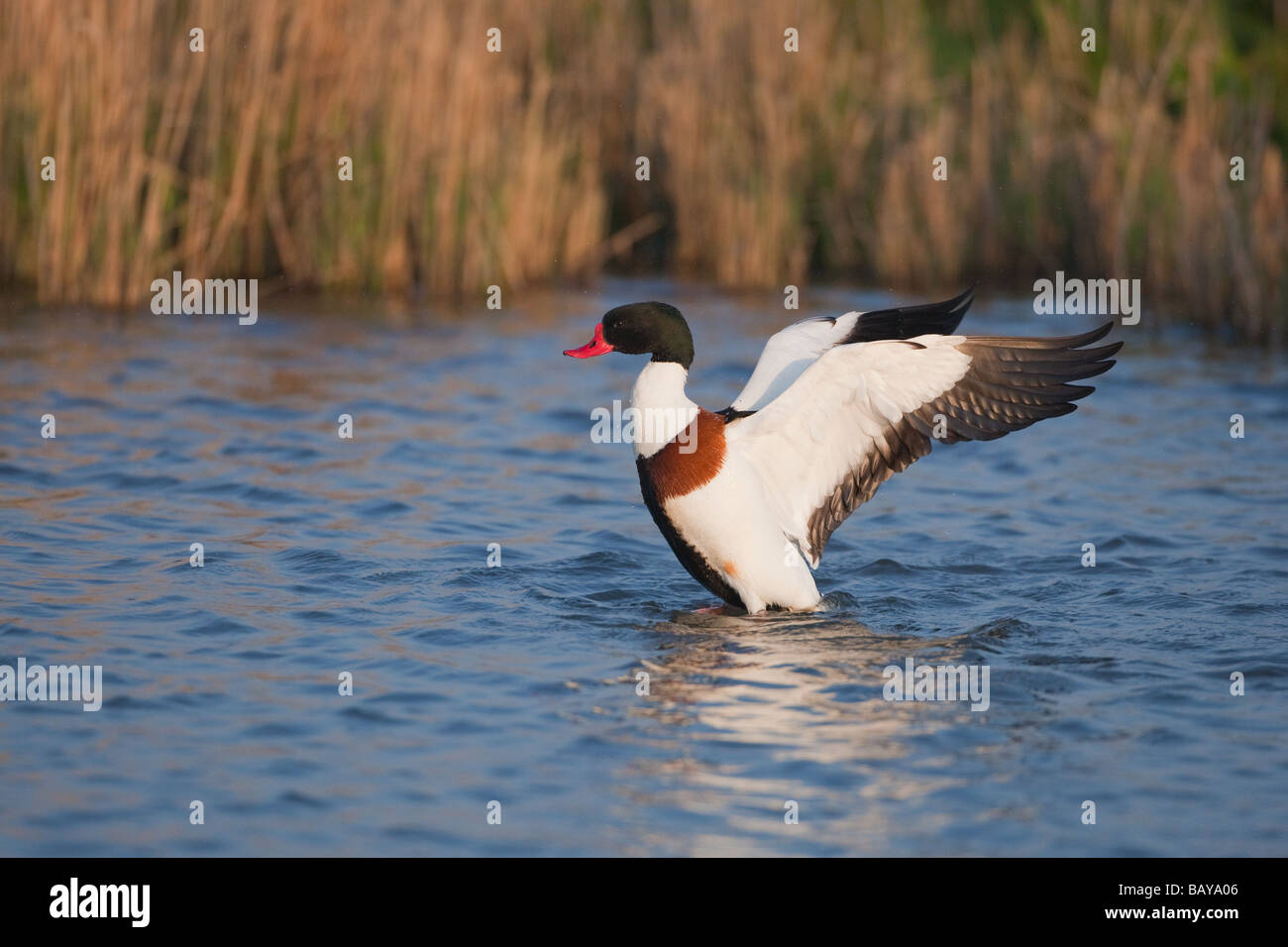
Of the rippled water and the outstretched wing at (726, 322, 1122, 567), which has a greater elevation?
the outstretched wing at (726, 322, 1122, 567)

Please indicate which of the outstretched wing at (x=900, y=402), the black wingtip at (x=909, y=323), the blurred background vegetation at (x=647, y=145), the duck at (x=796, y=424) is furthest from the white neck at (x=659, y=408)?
the blurred background vegetation at (x=647, y=145)

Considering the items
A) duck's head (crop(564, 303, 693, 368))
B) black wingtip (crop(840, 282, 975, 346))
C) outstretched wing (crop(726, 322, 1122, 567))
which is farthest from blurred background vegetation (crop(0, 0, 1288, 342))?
outstretched wing (crop(726, 322, 1122, 567))

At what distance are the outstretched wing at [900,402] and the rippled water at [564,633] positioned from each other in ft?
2.03

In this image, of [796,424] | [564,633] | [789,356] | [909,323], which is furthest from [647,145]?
[564,633]

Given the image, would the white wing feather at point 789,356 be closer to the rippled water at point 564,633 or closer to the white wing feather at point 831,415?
the white wing feather at point 831,415

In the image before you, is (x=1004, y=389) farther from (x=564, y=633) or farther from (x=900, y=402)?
(x=564, y=633)

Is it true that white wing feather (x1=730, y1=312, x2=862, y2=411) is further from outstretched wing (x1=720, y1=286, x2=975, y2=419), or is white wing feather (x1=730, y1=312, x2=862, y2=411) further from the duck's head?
the duck's head

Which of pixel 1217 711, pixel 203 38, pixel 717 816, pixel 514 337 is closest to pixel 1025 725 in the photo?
pixel 1217 711

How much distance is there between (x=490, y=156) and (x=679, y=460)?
6648 millimetres

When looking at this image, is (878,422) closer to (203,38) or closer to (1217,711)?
(1217,711)

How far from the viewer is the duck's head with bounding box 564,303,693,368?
6270 millimetres

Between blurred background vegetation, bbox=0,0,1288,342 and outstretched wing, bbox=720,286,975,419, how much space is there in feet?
16.7

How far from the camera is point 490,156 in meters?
12.3

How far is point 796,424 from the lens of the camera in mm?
6262
